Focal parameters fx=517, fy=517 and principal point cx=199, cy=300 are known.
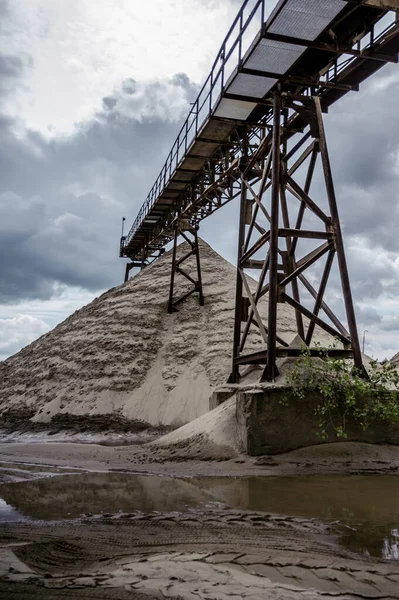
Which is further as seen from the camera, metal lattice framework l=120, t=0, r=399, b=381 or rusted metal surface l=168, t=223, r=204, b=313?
rusted metal surface l=168, t=223, r=204, b=313

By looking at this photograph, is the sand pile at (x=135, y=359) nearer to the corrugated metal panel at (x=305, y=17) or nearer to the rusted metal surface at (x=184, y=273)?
the rusted metal surface at (x=184, y=273)

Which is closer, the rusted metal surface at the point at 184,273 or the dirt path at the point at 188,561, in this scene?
the dirt path at the point at 188,561

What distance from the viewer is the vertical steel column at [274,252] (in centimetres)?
787

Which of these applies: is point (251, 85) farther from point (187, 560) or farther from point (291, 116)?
point (187, 560)

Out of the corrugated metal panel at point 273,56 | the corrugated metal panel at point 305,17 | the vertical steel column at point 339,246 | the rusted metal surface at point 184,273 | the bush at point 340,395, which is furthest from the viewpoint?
the rusted metal surface at point 184,273

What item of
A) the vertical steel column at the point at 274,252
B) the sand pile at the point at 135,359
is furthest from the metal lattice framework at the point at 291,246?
the sand pile at the point at 135,359

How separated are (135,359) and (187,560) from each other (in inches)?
540

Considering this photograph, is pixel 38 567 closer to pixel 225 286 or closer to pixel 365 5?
pixel 365 5

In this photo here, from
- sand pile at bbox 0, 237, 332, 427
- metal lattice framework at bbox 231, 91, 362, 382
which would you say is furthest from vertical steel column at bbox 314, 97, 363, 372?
sand pile at bbox 0, 237, 332, 427

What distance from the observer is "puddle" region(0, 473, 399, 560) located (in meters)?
4.20

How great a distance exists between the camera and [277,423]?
7.05m

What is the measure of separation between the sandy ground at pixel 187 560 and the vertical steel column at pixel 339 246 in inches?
178

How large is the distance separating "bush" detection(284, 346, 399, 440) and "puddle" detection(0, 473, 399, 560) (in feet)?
3.36

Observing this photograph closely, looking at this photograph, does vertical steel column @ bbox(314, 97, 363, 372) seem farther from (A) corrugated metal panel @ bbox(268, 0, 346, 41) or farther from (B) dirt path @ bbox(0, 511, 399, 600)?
(B) dirt path @ bbox(0, 511, 399, 600)
